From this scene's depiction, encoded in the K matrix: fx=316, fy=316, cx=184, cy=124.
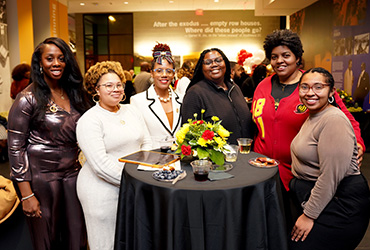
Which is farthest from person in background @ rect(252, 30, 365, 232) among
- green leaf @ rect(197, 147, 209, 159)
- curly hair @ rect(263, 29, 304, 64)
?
green leaf @ rect(197, 147, 209, 159)

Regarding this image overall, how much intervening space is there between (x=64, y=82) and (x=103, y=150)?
70 centimetres

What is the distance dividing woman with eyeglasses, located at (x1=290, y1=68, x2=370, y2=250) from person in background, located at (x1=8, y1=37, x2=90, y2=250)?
5.18 ft

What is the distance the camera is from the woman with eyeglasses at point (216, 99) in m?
2.71

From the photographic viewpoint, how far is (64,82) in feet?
7.88

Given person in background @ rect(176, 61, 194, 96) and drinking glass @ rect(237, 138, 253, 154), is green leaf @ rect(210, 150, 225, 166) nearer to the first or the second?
drinking glass @ rect(237, 138, 253, 154)

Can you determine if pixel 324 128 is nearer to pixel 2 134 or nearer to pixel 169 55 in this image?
pixel 169 55

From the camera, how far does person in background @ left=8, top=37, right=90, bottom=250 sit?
2143 mm

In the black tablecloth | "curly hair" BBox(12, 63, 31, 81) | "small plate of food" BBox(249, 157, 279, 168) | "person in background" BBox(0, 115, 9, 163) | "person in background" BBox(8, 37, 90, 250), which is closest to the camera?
the black tablecloth

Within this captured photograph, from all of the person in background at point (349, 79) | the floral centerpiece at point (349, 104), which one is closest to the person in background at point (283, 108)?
the floral centerpiece at point (349, 104)

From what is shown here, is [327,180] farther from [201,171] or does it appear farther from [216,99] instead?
[216,99]

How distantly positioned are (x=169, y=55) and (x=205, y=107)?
1.96 ft

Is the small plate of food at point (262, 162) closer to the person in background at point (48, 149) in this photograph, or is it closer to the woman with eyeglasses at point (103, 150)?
the woman with eyeglasses at point (103, 150)

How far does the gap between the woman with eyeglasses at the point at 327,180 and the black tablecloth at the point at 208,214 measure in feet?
0.86

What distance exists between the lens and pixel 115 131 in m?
2.18
